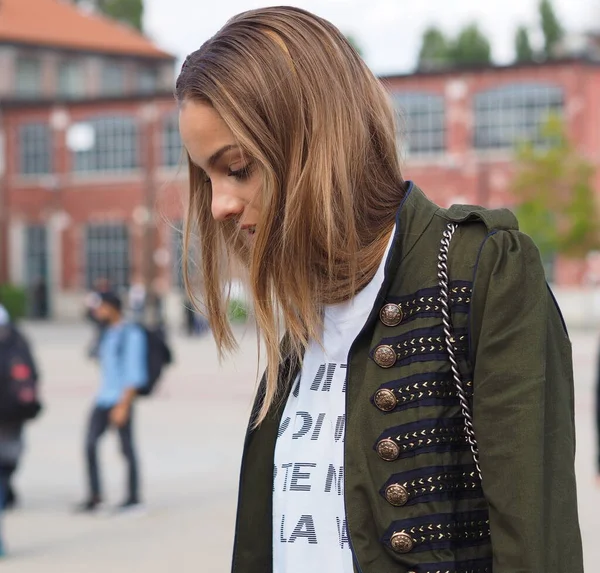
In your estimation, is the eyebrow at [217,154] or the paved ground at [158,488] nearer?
the eyebrow at [217,154]

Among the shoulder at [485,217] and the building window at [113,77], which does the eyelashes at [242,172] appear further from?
the building window at [113,77]

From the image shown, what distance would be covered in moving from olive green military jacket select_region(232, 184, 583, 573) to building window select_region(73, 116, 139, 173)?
41.2m

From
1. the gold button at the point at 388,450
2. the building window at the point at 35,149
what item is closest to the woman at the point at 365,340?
the gold button at the point at 388,450

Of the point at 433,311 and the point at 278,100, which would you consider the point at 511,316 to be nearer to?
the point at 433,311

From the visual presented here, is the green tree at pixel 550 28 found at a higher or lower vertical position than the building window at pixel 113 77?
higher

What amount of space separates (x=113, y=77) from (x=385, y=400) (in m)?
50.9

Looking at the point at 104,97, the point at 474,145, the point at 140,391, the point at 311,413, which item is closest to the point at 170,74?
the point at 104,97

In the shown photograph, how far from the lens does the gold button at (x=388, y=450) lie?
1.63 m

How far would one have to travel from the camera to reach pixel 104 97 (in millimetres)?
42344

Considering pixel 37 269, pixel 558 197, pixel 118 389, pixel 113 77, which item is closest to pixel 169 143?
pixel 37 269

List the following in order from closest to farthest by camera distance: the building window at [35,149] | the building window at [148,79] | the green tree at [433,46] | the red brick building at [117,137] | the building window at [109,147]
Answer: the red brick building at [117,137]
the building window at [109,147]
the building window at [35,149]
the building window at [148,79]
the green tree at [433,46]

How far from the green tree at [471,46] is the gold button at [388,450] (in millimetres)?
70505

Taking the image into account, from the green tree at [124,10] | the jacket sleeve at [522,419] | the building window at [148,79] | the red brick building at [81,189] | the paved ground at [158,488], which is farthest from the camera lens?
the green tree at [124,10]

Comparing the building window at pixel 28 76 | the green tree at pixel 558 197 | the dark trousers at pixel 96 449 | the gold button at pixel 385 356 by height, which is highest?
the building window at pixel 28 76
